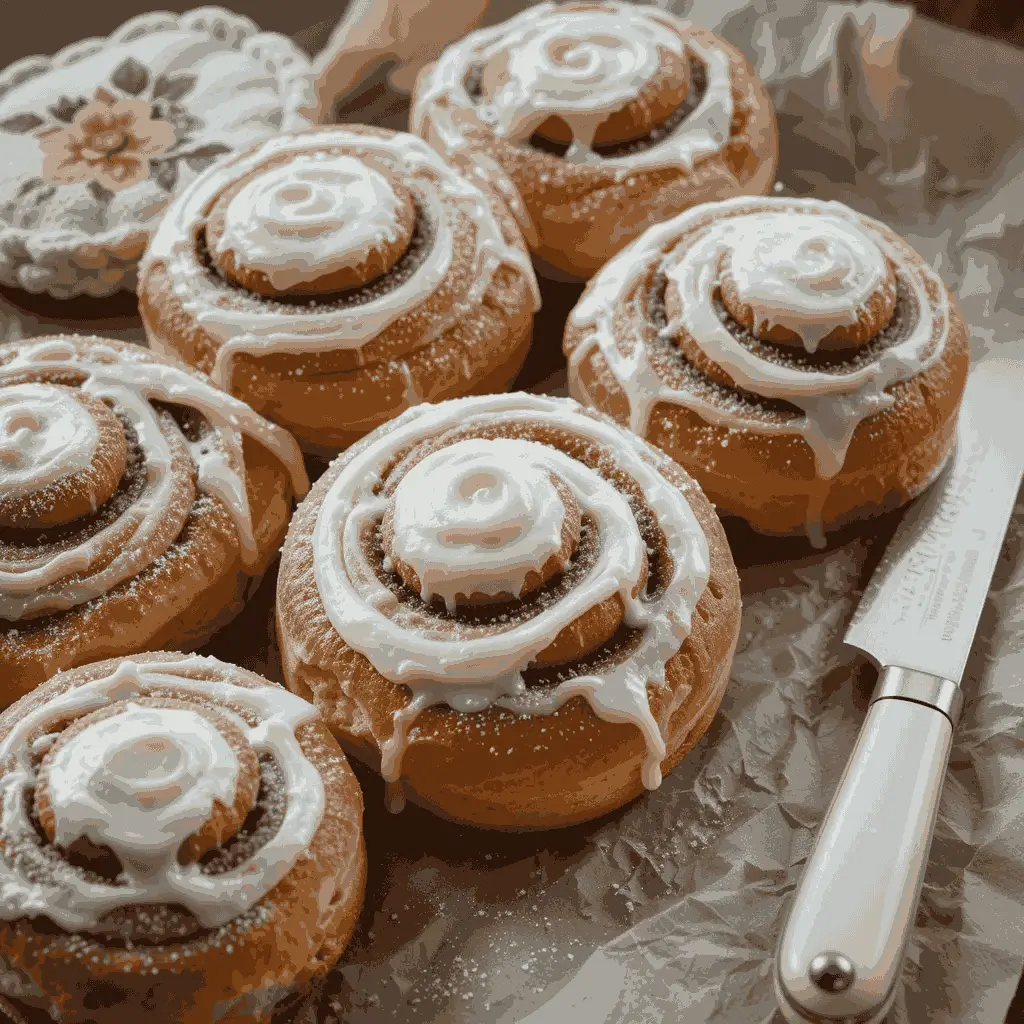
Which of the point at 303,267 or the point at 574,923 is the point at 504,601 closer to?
the point at 574,923

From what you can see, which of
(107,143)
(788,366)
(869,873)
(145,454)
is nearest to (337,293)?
(145,454)

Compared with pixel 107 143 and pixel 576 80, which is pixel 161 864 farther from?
pixel 107 143

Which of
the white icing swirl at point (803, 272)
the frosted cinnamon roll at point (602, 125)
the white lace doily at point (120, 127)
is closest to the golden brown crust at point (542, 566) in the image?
the white icing swirl at point (803, 272)

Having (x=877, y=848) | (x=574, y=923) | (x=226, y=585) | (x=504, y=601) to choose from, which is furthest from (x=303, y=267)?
(x=877, y=848)

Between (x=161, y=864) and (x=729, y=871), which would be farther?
(x=729, y=871)

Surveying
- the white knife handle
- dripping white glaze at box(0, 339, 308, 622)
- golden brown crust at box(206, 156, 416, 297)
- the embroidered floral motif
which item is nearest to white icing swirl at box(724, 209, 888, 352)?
golden brown crust at box(206, 156, 416, 297)

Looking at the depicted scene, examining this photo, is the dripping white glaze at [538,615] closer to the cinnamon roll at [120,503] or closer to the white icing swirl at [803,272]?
the cinnamon roll at [120,503]
